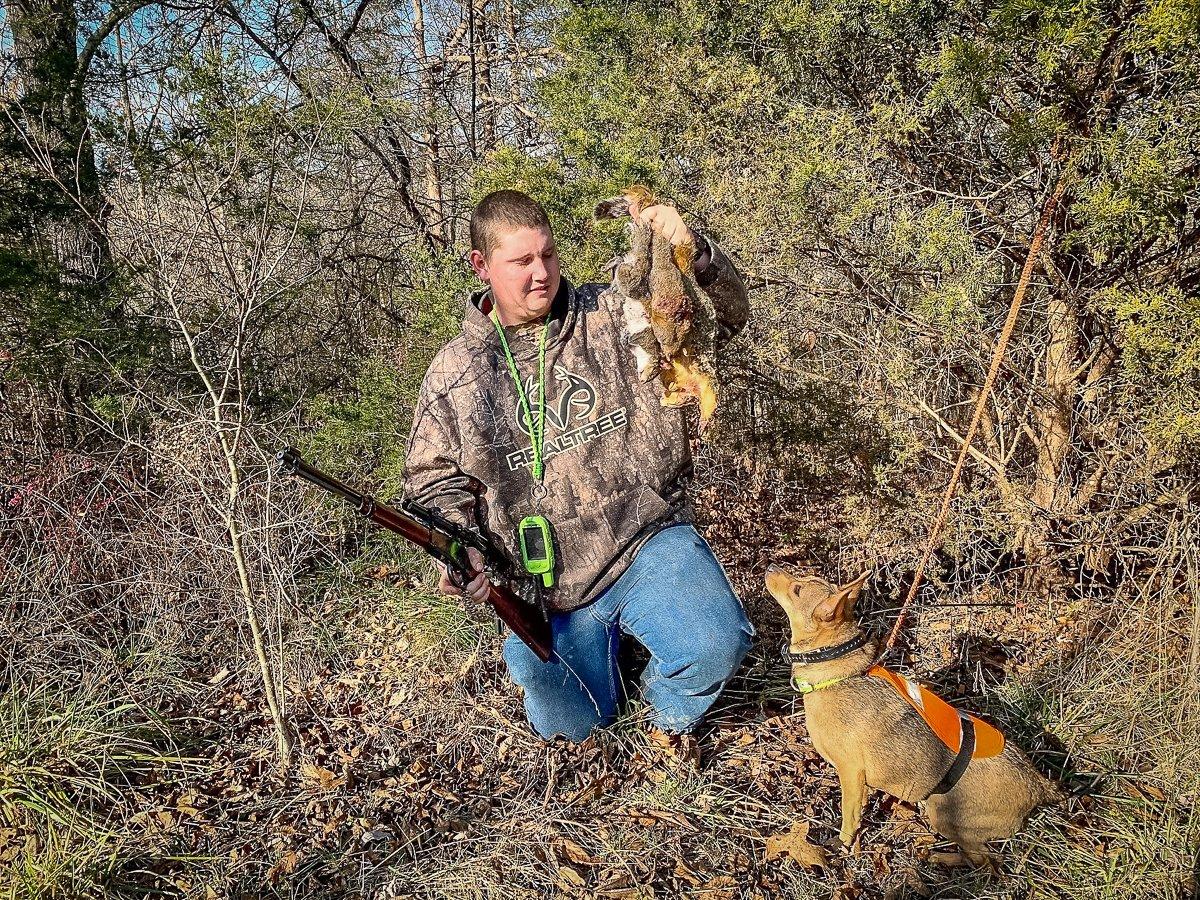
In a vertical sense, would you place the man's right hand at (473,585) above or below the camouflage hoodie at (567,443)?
below

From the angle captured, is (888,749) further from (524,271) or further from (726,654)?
(524,271)

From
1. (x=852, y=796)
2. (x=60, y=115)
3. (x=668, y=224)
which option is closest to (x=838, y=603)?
(x=852, y=796)

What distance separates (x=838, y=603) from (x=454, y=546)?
1441 millimetres

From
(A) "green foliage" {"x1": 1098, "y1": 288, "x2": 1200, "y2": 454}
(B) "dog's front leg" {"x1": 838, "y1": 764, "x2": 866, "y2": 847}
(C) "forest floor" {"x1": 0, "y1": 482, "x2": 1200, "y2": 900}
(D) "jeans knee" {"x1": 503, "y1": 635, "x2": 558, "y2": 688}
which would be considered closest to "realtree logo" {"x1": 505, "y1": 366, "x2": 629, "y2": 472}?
(D) "jeans knee" {"x1": 503, "y1": 635, "x2": 558, "y2": 688}

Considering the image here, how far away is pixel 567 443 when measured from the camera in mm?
3500

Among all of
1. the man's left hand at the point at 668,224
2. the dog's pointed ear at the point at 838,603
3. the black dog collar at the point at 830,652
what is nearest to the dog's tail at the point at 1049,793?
the black dog collar at the point at 830,652

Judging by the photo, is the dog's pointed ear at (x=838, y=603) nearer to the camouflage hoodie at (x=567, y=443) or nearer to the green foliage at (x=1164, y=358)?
the camouflage hoodie at (x=567, y=443)

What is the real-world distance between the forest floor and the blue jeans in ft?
0.59

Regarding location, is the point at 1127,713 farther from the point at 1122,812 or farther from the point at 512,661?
the point at 512,661

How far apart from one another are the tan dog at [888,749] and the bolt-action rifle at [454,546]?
1.07 m

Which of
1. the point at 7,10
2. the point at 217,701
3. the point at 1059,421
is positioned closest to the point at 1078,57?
the point at 1059,421

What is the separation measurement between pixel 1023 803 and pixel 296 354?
533 cm

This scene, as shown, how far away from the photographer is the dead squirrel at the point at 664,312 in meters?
3.10

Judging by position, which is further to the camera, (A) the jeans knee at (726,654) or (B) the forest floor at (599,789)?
(A) the jeans knee at (726,654)
